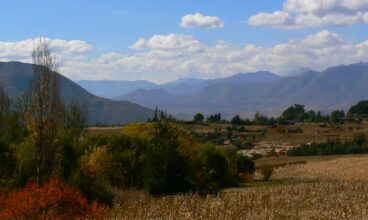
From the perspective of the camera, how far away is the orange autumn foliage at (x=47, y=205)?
2059cm

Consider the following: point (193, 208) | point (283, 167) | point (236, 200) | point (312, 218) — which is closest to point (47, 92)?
point (193, 208)

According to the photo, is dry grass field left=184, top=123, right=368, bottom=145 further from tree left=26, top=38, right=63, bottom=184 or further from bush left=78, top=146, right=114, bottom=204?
tree left=26, top=38, right=63, bottom=184

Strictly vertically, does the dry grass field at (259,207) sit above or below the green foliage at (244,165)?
above

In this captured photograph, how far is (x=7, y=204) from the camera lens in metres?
21.7

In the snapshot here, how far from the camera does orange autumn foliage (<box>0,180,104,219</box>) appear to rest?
67.6ft

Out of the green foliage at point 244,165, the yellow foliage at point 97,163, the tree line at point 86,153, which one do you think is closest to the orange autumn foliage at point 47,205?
the tree line at point 86,153

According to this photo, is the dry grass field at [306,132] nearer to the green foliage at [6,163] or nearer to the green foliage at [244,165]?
the green foliage at [244,165]

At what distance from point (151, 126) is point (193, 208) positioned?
84.8 feet

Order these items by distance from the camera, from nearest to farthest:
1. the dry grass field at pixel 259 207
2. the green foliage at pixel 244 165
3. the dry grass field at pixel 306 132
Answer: the dry grass field at pixel 259 207 → the green foliage at pixel 244 165 → the dry grass field at pixel 306 132

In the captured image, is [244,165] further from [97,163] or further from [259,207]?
[259,207]

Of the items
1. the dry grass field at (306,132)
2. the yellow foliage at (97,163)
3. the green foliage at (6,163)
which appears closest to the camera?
the green foliage at (6,163)

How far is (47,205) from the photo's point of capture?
21.4 meters

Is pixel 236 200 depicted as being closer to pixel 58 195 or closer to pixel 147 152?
pixel 58 195

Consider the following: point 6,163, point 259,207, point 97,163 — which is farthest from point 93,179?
point 259,207
